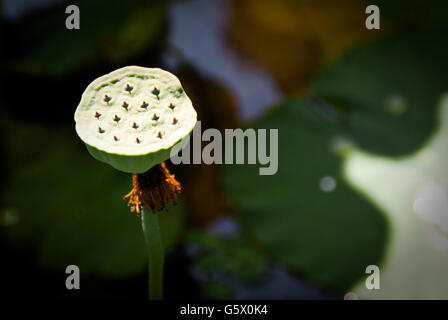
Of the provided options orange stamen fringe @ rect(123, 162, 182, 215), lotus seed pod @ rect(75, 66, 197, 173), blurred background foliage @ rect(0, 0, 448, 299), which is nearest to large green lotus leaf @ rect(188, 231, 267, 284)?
blurred background foliage @ rect(0, 0, 448, 299)

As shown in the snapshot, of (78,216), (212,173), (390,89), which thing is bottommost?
(78,216)

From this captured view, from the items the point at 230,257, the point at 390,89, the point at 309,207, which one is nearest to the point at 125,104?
the point at 309,207

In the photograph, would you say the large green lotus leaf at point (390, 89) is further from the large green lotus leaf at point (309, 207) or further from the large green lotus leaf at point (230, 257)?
the large green lotus leaf at point (230, 257)

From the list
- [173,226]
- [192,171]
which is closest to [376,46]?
[192,171]

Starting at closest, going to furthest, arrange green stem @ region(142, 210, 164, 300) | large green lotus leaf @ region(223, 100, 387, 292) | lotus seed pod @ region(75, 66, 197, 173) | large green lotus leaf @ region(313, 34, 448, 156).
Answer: lotus seed pod @ region(75, 66, 197, 173), green stem @ region(142, 210, 164, 300), large green lotus leaf @ region(223, 100, 387, 292), large green lotus leaf @ region(313, 34, 448, 156)

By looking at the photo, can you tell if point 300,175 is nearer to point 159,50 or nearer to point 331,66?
point 331,66

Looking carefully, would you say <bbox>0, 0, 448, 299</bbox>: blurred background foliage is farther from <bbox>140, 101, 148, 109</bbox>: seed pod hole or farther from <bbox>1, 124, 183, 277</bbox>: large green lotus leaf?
<bbox>140, 101, 148, 109</bbox>: seed pod hole

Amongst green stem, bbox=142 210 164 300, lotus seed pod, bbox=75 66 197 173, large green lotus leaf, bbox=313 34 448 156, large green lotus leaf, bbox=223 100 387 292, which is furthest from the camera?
large green lotus leaf, bbox=313 34 448 156

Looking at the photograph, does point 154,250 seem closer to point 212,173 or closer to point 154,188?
point 154,188
